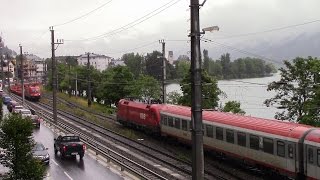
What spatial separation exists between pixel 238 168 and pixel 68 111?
4214cm

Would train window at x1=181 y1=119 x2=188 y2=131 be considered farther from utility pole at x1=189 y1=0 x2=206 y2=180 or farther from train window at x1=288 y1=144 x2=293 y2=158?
utility pole at x1=189 y1=0 x2=206 y2=180

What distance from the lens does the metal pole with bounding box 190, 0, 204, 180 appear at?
12367 mm

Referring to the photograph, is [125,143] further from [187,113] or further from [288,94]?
[288,94]

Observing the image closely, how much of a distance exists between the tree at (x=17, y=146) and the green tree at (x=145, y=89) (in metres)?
57.8

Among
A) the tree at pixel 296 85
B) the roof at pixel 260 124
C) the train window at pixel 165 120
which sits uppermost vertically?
Result: the tree at pixel 296 85

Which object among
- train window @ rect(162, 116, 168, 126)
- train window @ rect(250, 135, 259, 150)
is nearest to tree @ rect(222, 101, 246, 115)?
train window @ rect(162, 116, 168, 126)

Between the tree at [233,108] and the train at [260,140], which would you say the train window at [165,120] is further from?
the tree at [233,108]

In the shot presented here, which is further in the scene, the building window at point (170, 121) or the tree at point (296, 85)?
the tree at point (296, 85)

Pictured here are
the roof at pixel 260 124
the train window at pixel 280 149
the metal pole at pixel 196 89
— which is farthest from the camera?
the train window at pixel 280 149

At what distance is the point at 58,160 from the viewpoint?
2888 cm

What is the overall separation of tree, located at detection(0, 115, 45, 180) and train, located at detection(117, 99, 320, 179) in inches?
464

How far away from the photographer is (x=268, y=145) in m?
23.2

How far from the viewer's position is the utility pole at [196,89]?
12367 mm

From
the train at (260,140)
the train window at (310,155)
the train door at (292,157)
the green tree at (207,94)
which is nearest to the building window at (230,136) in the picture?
the train at (260,140)
